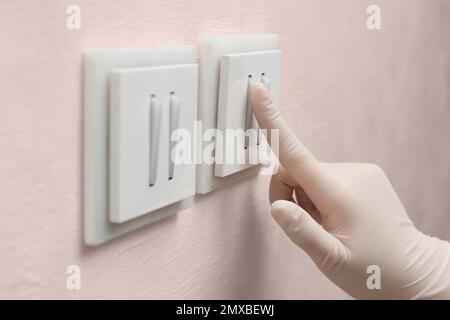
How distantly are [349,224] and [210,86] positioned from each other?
20 centimetres

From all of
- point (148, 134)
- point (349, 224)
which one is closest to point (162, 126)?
point (148, 134)

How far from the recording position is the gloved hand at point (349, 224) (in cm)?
48

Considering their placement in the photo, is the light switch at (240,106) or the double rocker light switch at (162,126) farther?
the light switch at (240,106)

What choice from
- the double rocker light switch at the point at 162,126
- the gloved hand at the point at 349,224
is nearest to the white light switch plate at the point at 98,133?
the double rocker light switch at the point at 162,126

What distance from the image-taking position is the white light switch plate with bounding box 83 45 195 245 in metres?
0.33

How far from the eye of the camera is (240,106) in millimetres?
469

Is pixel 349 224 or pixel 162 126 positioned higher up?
pixel 162 126

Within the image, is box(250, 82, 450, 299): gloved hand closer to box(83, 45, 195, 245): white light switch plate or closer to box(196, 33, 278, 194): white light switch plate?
box(196, 33, 278, 194): white light switch plate

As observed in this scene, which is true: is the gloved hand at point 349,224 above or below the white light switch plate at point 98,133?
below

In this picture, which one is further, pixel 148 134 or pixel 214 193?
pixel 214 193

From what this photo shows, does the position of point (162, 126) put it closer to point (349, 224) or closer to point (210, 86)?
point (210, 86)

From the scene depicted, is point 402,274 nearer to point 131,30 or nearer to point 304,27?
point 304,27

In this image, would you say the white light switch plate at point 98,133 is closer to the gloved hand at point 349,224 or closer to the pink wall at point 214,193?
A: the pink wall at point 214,193

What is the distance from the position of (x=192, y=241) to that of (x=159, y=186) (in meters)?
0.08
